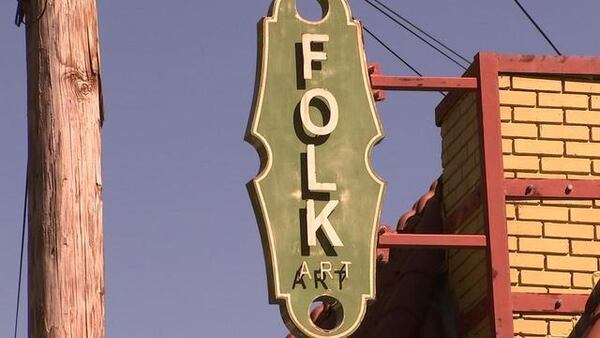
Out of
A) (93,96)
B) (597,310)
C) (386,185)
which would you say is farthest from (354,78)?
(93,96)

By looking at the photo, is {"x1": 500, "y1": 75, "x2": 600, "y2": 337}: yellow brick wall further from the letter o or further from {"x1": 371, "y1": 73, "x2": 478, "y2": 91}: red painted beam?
the letter o

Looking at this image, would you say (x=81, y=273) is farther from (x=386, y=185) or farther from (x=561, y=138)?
(x=561, y=138)

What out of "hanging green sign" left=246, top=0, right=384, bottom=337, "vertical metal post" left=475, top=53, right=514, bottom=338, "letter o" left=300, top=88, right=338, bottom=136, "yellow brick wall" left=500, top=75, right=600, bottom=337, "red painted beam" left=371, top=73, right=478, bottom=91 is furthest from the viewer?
"red painted beam" left=371, top=73, right=478, bottom=91

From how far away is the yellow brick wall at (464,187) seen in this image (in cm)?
1384

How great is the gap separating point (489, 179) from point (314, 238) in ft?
6.20

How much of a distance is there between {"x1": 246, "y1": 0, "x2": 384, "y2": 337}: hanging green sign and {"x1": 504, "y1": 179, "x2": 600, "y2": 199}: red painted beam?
1.35 metres

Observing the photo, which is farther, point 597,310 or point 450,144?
point 450,144

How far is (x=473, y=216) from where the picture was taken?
555 inches

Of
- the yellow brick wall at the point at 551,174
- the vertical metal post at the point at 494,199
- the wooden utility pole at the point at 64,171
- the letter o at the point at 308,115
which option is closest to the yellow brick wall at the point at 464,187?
the vertical metal post at the point at 494,199

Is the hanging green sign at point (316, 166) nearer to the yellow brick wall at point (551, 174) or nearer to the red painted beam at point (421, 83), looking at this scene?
the red painted beam at point (421, 83)

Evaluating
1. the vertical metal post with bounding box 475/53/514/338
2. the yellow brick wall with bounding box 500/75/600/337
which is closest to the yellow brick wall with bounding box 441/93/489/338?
the vertical metal post with bounding box 475/53/514/338

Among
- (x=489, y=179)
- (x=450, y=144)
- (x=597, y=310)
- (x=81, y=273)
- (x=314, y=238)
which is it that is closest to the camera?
(x=81, y=273)

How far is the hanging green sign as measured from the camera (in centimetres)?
1268

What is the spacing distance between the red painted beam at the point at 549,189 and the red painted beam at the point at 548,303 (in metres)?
0.90
